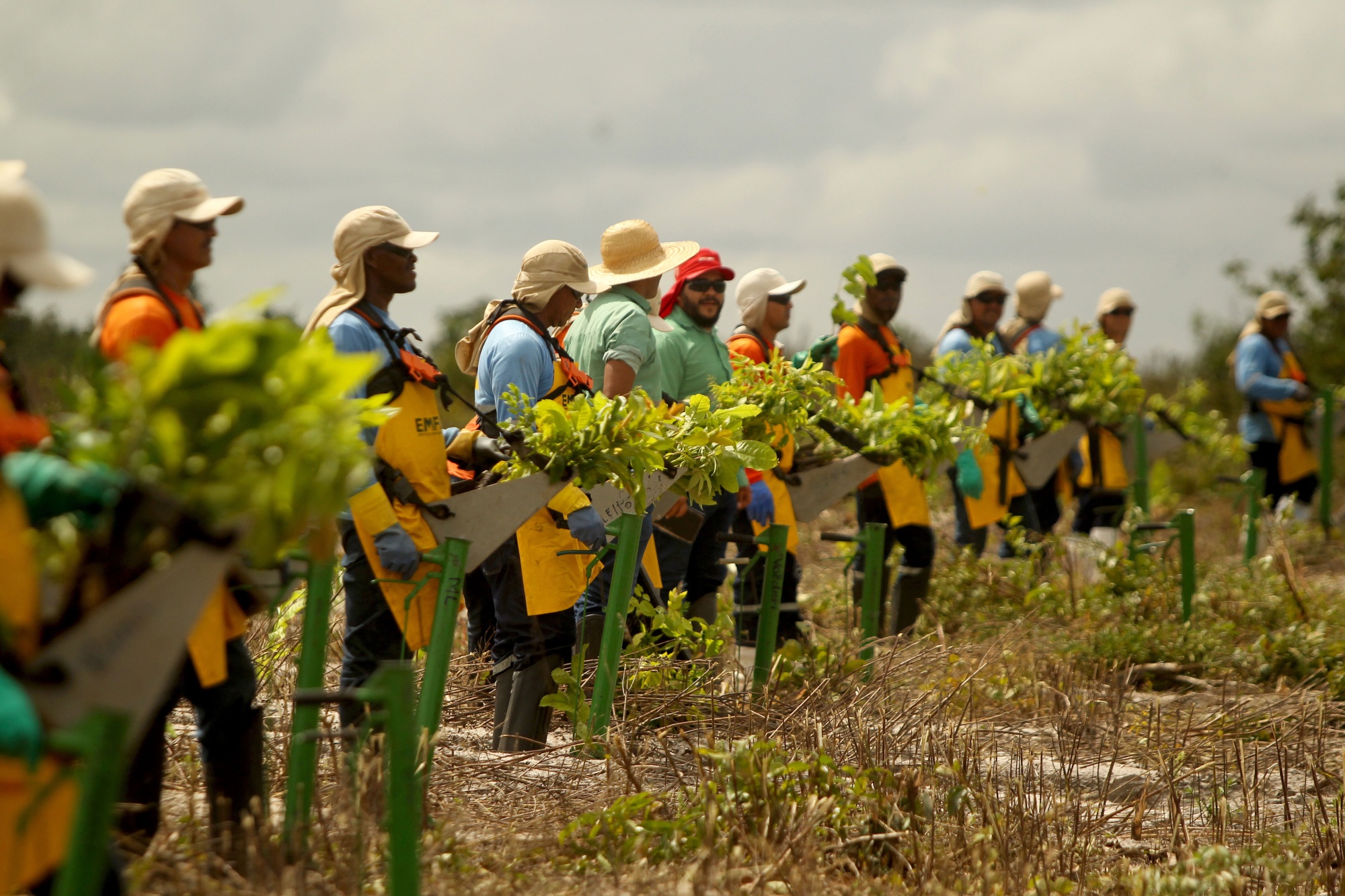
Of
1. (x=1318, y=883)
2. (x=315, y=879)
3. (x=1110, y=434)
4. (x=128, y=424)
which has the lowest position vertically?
(x=1318, y=883)

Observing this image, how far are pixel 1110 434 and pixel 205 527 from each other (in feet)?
28.3

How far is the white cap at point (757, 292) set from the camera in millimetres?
7078

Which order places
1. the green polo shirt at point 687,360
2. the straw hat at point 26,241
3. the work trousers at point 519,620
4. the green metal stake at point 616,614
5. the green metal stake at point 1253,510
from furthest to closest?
the green metal stake at point 1253,510 < the green polo shirt at point 687,360 < the work trousers at point 519,620 < the green metal stake at point 616,614 < the straw hat at point 26,241

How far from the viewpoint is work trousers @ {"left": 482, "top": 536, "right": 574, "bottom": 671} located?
16.8 feet

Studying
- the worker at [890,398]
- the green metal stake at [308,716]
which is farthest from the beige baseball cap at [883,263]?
the green metal stake at [308,716]

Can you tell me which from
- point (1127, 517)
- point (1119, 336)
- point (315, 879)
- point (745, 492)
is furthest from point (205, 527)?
point (1119, 336)

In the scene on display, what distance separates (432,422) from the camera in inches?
178

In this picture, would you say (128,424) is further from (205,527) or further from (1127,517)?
(1127,517)

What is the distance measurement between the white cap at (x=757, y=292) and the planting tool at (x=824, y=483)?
2.86ft

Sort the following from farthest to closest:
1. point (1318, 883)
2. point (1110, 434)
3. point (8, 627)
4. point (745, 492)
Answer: point (1110, 434), point (745, 492), point (1318, 883), point (8, 627)

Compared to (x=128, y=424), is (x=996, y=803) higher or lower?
lower

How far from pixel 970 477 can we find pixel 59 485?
6.58 m

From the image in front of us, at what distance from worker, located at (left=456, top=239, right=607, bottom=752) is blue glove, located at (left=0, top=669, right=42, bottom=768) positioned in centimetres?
267

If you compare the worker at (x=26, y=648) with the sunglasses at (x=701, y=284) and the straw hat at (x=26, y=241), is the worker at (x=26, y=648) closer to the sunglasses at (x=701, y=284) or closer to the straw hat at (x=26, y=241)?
the straw hat at (x=26, y=241)
